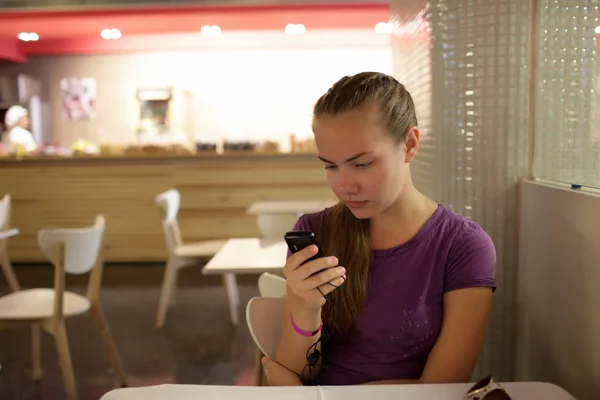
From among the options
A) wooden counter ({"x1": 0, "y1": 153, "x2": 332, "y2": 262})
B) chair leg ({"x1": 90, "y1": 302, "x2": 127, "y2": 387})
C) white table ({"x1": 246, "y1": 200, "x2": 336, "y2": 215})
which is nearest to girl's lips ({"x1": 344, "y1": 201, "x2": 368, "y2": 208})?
chair leg ({"x1": 90, "y1": 302, "x2": 127, "y2": 387})

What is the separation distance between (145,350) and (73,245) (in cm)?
112

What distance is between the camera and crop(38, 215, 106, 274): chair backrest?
95.7 inches

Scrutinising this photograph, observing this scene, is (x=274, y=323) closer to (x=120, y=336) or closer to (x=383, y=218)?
(x=383, y=218)

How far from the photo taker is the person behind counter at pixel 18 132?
652cm

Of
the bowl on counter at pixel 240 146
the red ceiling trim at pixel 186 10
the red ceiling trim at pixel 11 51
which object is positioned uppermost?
the red ceiling trim at pixel 186 10

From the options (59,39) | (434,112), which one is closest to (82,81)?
(59,39)

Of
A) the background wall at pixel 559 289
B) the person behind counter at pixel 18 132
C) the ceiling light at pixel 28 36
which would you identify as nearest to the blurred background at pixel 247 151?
the background wall at pixel 559 289

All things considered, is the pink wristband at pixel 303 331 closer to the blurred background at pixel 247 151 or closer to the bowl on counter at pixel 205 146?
the blurred background at pixel 247 151

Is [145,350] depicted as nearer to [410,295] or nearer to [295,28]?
[410,295]

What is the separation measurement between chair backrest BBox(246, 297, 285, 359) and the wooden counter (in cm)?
410

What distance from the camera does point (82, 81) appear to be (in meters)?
7.91

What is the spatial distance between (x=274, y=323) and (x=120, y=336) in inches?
98.4

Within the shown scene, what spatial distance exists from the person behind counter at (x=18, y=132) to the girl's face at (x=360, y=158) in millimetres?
5868

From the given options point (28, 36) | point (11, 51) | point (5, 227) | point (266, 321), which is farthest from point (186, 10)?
point (266, 321)
